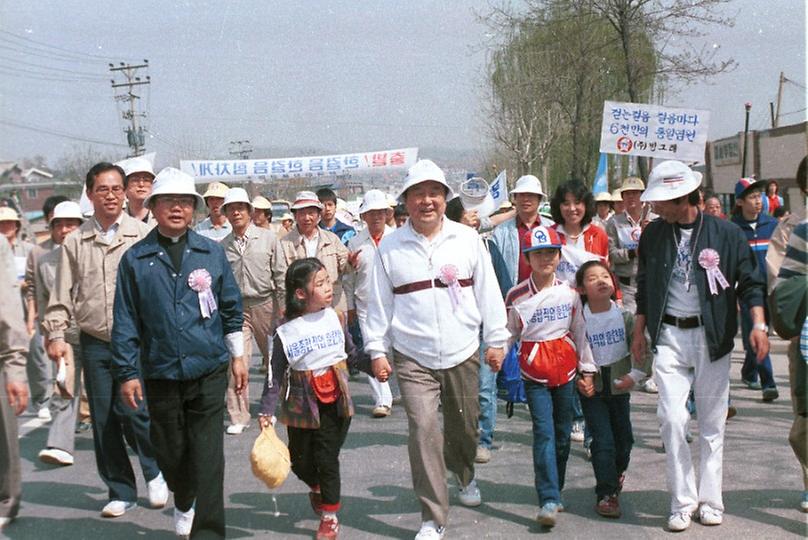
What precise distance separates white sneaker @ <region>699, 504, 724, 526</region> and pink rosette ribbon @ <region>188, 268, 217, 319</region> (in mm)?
2898

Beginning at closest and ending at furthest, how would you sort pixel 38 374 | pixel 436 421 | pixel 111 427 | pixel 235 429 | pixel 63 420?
1. pixel 436 421
2. pixel 111 427
3. pixel 63 420
4. pixel 235 429
5. pixel 38 374

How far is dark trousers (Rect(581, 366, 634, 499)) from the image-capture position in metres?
5.13

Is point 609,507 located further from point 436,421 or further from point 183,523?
point 183,523

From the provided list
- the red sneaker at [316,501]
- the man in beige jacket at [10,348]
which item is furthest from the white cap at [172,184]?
the red sneaker at [316,501]

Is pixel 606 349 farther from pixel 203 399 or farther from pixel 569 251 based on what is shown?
pixel 203 399

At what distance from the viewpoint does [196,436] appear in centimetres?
479

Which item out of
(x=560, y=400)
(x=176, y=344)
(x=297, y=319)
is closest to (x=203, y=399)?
(x=176, y=344)

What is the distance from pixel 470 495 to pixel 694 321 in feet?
5.45

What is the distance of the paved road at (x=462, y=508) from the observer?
498 cm

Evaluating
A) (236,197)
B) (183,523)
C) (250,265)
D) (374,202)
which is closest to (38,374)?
(250,265)

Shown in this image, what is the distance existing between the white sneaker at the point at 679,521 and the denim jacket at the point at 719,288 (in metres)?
0.86

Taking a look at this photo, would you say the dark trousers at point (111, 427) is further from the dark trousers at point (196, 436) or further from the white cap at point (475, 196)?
the white cap at point (475, 196)

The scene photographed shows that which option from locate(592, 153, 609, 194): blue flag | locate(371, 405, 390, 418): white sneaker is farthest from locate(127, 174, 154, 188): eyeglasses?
locate(592, 153, 609, 194): blue flag

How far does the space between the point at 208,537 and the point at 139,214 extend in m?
2.82
